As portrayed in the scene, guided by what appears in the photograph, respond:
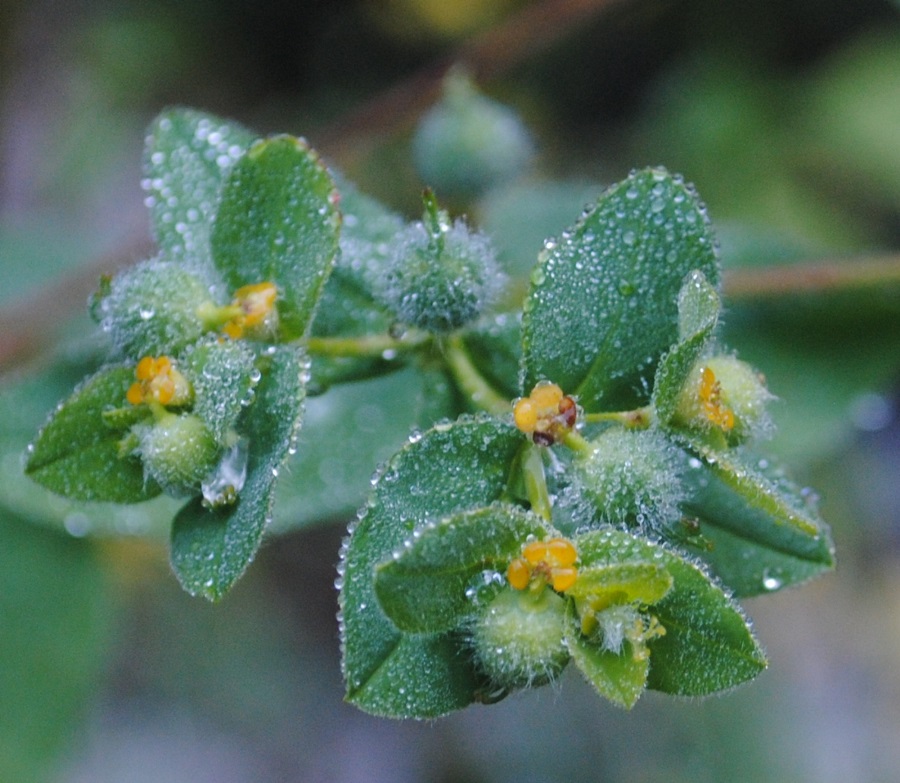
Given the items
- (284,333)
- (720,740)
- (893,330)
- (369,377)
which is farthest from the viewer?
(720,740)

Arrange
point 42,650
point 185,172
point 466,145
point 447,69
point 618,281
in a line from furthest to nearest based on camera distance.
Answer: point 42,650
point 447,69
point 466,145
point 185,172
point 618,281

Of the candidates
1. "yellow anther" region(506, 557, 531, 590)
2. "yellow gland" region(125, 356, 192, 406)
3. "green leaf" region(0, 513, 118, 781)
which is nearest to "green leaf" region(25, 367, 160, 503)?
"yellow gland" region(125, 356, 192, 406)

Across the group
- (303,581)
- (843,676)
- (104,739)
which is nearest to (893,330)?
(843,676)

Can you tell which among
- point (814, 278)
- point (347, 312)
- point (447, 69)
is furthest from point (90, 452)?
point (447, 69)

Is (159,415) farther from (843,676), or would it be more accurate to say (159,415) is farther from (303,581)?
(843,676)

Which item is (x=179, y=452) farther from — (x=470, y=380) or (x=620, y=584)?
(x=620, y=584)

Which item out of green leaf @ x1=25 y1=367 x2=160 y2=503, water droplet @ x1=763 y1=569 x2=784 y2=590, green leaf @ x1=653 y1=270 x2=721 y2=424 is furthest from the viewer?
water droplet @ x1=763 y1=569 x2=784 y2=590

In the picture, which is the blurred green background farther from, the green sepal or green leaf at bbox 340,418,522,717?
the green sepal
